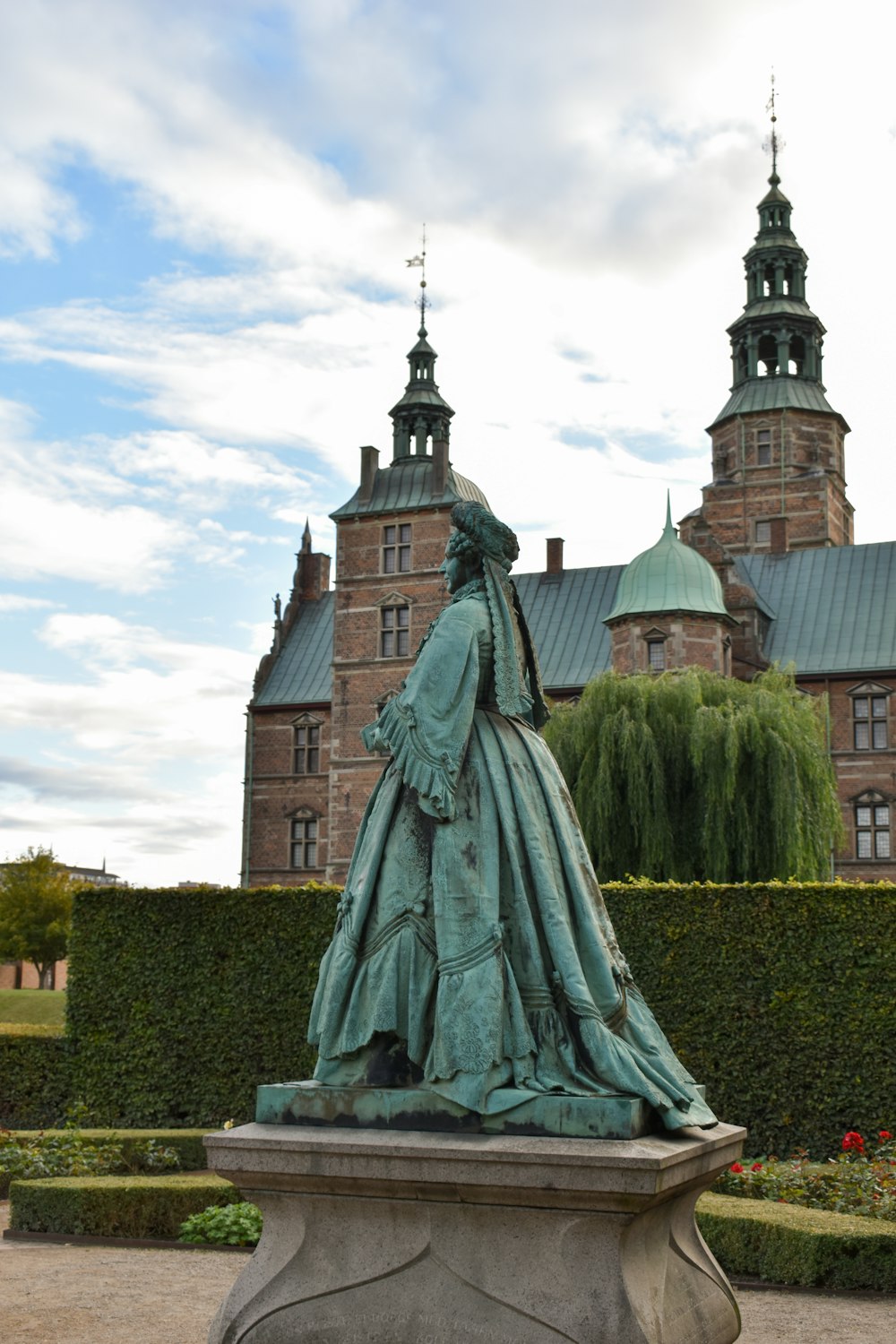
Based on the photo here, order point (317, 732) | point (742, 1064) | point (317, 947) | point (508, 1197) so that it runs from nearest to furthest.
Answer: point (508, 1197), point (742, 1064), point (317, 947), point (317, 732)

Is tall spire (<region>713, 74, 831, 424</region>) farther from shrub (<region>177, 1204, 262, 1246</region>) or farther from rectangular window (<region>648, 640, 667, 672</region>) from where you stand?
shrub (<region>177, 1204, 262, 1246</region>)

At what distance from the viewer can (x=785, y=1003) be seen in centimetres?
1287

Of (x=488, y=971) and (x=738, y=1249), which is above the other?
(x=488, y=971)

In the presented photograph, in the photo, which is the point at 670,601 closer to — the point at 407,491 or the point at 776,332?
the point at 407,491

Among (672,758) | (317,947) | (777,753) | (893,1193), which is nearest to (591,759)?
(672,758)

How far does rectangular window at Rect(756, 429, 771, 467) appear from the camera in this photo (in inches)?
1876

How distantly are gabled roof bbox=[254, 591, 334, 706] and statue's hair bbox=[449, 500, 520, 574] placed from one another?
3786 cm

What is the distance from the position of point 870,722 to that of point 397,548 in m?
14.1

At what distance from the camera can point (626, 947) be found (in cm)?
1348

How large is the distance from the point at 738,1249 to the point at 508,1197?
5038 mm

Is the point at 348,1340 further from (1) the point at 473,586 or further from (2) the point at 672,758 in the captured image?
(2) the point at 672,758

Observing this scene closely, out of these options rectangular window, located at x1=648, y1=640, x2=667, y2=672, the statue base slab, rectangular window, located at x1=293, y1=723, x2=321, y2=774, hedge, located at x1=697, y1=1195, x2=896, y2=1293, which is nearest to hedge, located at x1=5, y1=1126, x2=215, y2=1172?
hedge, located at x1=697, y1=1195, x2=896, y2=1293

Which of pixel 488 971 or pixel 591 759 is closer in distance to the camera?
pixel 488 971

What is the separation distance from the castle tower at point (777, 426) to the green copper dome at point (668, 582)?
420 inches
